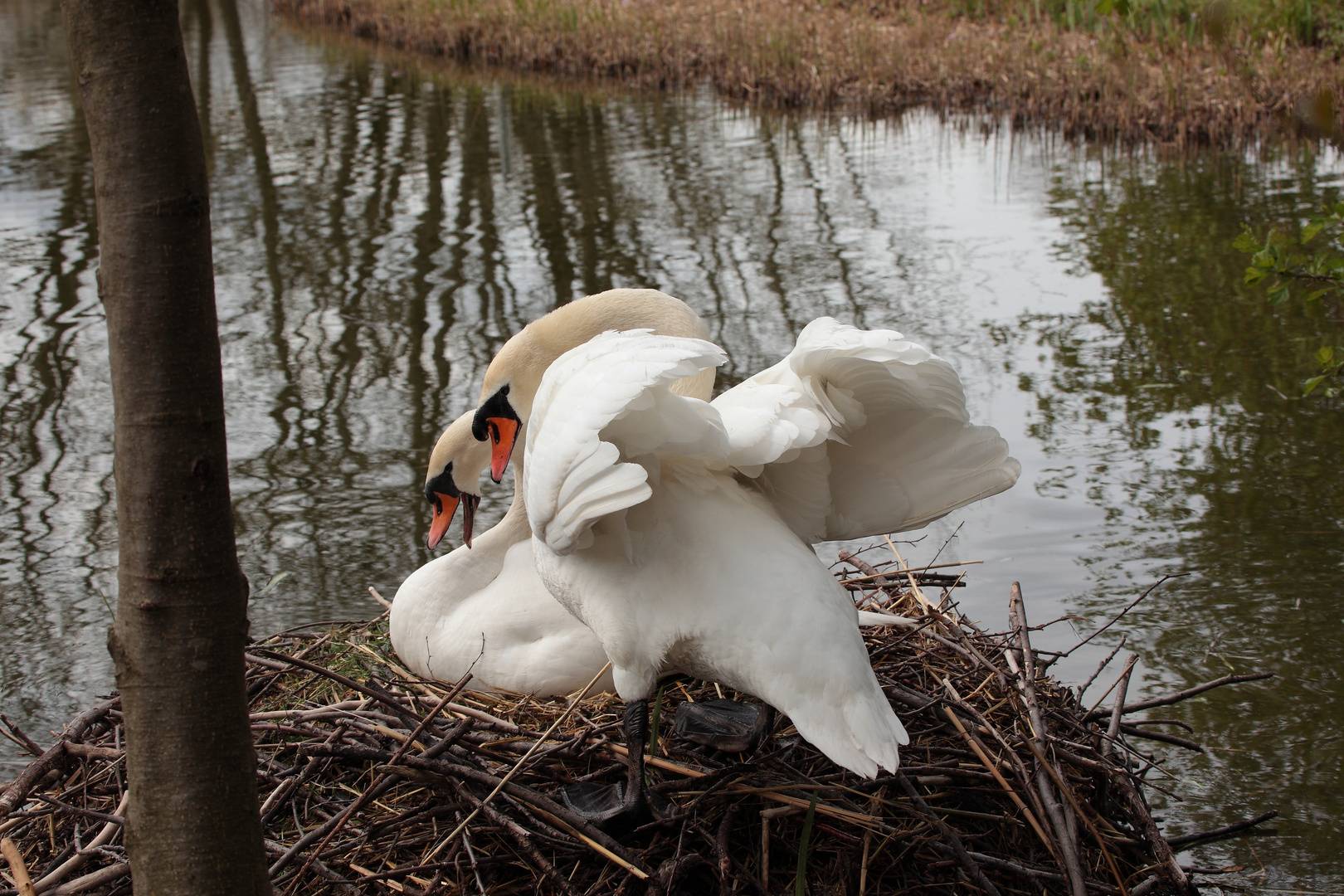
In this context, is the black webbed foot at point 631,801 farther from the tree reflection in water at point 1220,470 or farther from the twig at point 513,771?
the tree reflection in water at point 1220,470

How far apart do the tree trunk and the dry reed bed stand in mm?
873

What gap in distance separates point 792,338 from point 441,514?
14.6 ft

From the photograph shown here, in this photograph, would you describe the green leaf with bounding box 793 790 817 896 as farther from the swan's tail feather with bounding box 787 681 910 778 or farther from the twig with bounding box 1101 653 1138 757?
the twig with bounding box 1101 653 1138 757

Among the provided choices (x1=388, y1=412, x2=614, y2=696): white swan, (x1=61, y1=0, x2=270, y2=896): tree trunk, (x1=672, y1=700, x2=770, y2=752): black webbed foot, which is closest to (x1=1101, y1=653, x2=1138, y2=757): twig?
(x1=672, y1=700, x2=770, y2=752): black webbed foot

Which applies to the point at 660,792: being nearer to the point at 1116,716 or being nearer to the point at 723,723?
the point at 723,723

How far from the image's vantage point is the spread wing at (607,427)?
2439 millimetres

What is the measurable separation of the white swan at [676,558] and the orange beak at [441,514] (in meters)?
1.31

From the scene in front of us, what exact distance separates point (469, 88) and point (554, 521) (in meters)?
17.2

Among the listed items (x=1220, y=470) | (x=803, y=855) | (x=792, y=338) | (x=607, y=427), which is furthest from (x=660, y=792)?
(x=792, y=338)

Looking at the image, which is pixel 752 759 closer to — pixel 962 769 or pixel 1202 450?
pixel 962 769

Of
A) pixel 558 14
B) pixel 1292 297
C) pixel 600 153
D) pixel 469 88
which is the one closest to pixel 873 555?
pixel 1292 297

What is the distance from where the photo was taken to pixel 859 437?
3199 mm

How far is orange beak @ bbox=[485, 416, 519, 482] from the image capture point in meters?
3.95

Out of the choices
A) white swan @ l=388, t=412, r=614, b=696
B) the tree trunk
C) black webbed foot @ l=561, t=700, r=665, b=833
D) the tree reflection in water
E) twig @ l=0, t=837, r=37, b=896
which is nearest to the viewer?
the tree trunk
